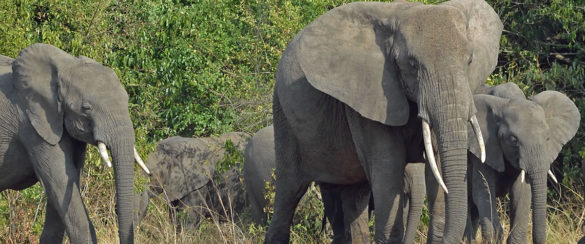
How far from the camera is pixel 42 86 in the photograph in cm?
788

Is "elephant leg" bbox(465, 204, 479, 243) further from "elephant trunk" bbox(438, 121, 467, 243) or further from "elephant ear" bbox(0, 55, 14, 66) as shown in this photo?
"elephant ear" bbox(0, 55, 14, 66)

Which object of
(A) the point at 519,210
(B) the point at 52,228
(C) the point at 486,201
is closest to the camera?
(B) the point at 52,228

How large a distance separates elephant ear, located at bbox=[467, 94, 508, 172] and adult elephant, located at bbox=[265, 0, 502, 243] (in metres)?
2.41

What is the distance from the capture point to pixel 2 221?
9.45m

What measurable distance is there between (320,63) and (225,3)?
20.9 feet

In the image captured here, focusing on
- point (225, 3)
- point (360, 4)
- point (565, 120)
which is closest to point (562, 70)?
point (565, 120)

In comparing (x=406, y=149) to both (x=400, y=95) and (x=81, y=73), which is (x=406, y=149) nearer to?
(x=400, y=95)

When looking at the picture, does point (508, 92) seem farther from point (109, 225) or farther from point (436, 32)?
point (436, 32)

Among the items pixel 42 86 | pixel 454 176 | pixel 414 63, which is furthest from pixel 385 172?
pixel 42 86

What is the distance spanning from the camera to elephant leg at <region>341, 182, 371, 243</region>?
855 cm

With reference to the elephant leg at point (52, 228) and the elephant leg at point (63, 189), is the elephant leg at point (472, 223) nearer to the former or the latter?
the elephant leg at point (52, 228)

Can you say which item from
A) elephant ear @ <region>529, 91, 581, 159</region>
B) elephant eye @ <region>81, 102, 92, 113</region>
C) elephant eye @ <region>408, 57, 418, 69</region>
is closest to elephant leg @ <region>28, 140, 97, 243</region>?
elephant eye @ <region>81, 102, 92, 113</region>

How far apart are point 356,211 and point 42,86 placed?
232 cm

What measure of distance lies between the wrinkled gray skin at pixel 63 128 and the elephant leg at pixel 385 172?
147 cm
